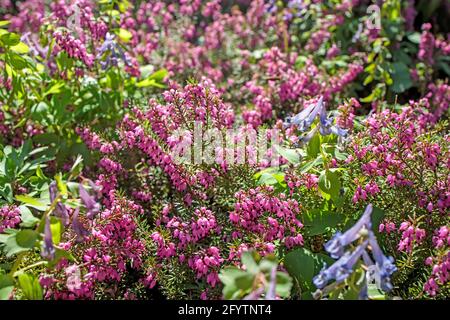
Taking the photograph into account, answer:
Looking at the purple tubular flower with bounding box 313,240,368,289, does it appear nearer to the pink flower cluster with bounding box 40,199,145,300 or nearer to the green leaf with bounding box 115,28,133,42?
the pink flower cluster with bounding box 40,199,145,300

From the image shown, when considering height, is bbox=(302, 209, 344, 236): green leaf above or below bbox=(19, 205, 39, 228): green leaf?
below

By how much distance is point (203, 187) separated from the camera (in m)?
2.87

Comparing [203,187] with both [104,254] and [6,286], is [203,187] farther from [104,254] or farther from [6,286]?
[6,286]

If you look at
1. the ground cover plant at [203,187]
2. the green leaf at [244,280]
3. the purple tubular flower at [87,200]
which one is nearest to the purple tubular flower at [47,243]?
the ground cover plant at [203,187]

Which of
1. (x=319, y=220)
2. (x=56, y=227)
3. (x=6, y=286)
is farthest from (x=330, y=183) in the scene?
(x=6, y=286)

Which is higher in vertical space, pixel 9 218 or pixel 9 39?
pixel 9 39

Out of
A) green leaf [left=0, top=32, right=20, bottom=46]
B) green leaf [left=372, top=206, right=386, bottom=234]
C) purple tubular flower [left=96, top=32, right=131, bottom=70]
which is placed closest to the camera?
green leaf [left=372, top=206, right=386, bottom=234]

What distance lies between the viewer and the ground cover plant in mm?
2244

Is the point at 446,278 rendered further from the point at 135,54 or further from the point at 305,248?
the point at 135,54

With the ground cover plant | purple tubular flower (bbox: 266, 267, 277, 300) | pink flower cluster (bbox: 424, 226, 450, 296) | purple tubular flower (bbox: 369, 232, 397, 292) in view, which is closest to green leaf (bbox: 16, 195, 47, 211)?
the ground cover plant

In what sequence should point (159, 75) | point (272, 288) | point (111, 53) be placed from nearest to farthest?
point (272, 288), point (111, 53), point (159, 75)

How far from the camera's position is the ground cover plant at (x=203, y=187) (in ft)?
7.36

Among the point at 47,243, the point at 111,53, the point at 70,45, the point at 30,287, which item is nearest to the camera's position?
the point at 47,243

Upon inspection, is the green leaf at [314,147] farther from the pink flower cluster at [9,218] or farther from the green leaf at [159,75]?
the green leaf at [159,75]
